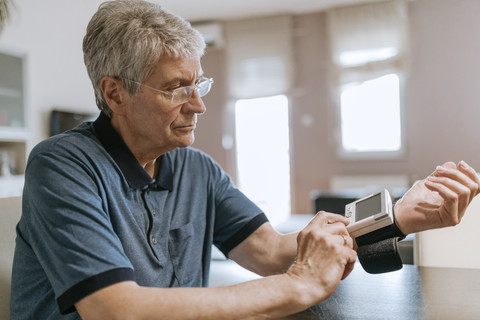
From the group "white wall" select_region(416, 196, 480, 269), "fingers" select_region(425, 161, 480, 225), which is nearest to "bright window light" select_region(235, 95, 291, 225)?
"white wall" select_region(416, 196, 480, 269)

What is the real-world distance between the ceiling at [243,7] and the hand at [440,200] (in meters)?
4.34

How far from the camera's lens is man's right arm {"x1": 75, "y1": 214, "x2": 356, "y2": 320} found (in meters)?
0.69

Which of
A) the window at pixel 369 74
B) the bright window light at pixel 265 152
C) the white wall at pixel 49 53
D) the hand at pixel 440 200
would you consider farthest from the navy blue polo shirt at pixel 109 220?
the bright window light at pixel 265 152

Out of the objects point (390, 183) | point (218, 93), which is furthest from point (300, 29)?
point (390, 183)

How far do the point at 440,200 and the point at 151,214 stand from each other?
659 millimetres

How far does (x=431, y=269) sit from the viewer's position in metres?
1.06

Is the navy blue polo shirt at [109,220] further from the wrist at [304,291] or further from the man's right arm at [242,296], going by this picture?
the wrist at [304,291]

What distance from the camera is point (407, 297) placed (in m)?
0.85

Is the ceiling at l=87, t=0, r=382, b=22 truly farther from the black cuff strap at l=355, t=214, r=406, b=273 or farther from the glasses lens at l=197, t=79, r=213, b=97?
the black cuff strap at l=355, t=214, r=406, b=273

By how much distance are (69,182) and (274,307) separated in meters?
0.43

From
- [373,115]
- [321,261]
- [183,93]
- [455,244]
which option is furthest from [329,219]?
[373,115]

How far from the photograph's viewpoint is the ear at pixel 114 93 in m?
1.01

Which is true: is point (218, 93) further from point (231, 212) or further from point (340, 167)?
point (231, 212)

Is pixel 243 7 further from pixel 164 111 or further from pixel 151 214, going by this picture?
pixel 151 214
